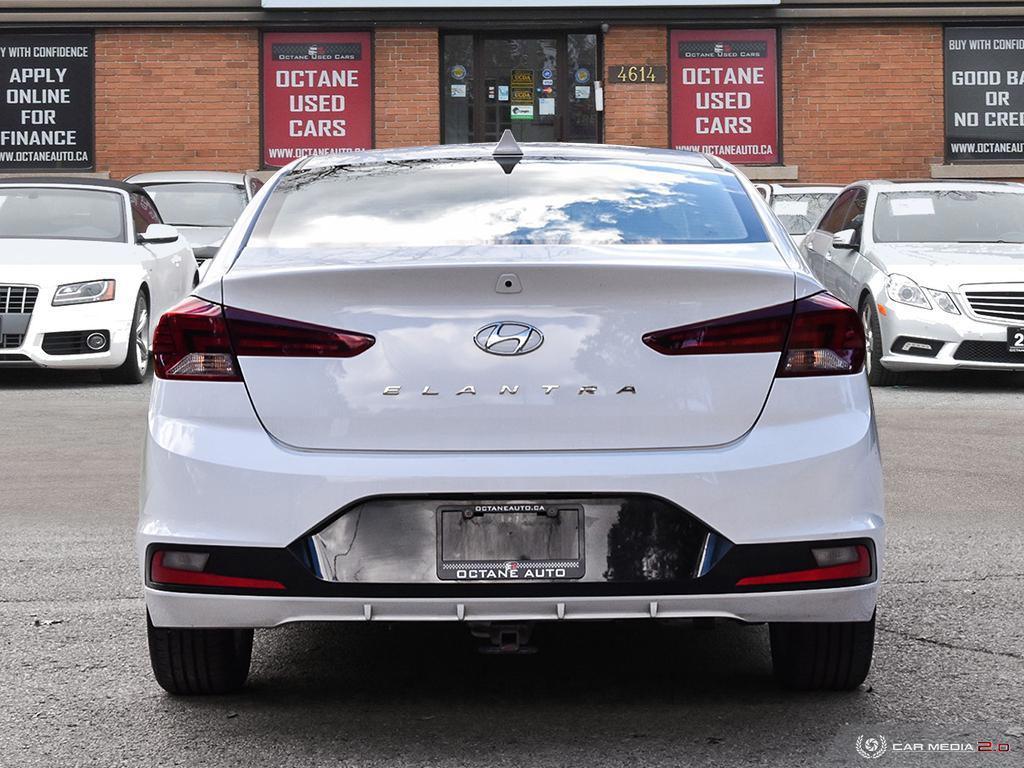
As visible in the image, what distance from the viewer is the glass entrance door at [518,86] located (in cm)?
2375

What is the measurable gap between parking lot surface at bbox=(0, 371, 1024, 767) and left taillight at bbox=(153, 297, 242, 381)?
86 centimetres

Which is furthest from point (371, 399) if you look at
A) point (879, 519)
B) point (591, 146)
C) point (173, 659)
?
point (591, 146)

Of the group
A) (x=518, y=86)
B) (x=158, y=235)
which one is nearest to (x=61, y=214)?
(x=158, y=235)

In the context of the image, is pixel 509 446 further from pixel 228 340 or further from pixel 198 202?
pixel 198 202

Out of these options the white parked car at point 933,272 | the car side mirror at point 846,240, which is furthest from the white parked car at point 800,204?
the car side mirror at point 846,240

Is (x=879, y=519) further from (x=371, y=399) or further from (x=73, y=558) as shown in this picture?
(x=73, y=558)

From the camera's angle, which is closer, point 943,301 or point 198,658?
point 198,658

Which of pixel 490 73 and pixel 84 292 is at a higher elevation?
pixel 490 73

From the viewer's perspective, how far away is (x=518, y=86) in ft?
78.2

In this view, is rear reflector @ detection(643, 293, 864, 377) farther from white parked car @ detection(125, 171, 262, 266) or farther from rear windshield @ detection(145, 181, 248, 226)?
rear windshield @ detection(145, 181, 248, 226)

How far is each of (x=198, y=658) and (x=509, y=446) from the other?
1052mm

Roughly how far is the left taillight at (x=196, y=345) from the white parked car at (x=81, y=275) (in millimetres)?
8526

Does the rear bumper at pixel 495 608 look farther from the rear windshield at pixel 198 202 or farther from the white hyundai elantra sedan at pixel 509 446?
the rear windshield at pixel 198 202

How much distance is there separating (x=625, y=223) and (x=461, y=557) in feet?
3.40
